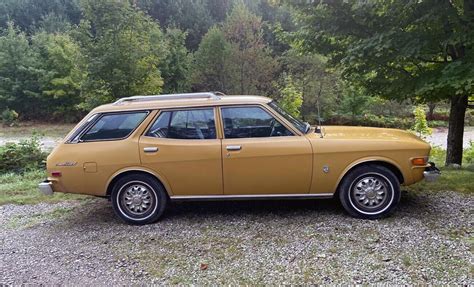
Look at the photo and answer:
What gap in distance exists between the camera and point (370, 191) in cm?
418

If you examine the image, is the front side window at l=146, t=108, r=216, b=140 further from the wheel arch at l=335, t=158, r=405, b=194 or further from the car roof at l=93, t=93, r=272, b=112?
the wheel arch at l=335, t=158, r=405, b=194

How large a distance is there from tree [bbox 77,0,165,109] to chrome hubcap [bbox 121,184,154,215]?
1099 centimetres

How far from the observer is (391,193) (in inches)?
163

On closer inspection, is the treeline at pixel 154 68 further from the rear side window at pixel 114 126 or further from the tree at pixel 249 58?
the rear side window at pixel 114 126

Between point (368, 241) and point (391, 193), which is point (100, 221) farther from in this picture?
point (391, 193)

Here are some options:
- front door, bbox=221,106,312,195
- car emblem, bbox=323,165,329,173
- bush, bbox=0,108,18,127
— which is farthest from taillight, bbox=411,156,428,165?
bush, bbox=0,108,18,127

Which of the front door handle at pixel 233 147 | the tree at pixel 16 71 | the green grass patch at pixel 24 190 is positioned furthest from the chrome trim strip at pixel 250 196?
the tree at pixel 16 71

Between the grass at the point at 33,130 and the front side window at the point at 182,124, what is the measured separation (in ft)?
65.2

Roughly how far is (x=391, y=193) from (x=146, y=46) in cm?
1327

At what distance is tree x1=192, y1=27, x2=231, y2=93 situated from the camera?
74.7 ft

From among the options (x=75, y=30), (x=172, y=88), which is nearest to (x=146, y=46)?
(x=75, y=30)

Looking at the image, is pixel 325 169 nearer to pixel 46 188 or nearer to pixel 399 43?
pixel 399 43

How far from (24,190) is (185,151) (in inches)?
157

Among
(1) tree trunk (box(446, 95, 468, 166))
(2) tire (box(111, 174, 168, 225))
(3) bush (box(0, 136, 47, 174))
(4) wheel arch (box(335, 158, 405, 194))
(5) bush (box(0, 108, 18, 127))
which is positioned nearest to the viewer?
(4) wheel arch (box(335, 158, 405, 194))
